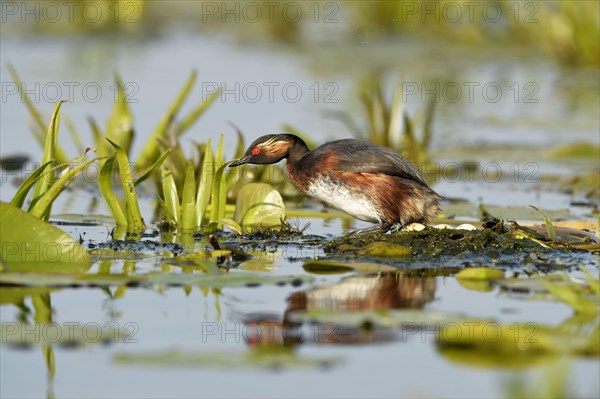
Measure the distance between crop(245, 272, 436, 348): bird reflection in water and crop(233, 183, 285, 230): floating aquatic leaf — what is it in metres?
1.71

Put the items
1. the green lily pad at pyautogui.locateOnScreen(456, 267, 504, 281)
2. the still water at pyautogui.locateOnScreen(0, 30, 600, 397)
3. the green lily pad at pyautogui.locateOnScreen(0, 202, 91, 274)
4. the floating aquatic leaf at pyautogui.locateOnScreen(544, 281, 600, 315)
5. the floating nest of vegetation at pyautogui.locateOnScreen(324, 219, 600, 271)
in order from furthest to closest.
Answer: the floating nest of vegetation at pyautogui.locateOnScreen(324, 219, 600, 271) < the green lily pad at pyautogui.locateOnScreen(456, 267, 504, 281) < the green lily pad at pyautogui.locateOnScreen(0, 202, 91, 274) < the floating aquatic leaf at pyautogui.locateOnScreen(544, 281, 600, 315) < the still water at pyautogui.locateOnScreen(0, 30, 600, 397)

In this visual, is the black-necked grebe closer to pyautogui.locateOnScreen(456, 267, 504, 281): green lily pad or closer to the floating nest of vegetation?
the floating nest of vegetation

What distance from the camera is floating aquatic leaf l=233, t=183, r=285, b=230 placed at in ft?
28.9

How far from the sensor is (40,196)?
7695 mm

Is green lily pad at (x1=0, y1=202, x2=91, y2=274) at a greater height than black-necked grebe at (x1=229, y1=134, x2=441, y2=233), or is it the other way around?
black-necked grebe at (x1=229, y1=134, x2=441, y2=233)

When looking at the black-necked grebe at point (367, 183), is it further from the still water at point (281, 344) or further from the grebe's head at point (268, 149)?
the still water at point (281, 344)

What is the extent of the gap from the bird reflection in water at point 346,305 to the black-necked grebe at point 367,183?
1158 mm

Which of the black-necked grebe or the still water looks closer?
the still water

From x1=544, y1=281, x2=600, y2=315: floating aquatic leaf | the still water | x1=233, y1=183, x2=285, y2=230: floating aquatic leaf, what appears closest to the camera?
the still water

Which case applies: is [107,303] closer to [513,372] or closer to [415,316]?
[415,316]

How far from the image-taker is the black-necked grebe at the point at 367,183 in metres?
8.31

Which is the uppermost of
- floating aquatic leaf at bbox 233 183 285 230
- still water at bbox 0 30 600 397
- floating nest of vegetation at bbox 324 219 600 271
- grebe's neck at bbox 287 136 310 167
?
grebe's neck at bbox 287 136 310 167

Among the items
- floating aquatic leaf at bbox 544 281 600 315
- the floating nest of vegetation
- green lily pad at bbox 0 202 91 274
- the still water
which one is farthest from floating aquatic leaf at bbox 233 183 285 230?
floating aquatic leaf at bbox 544 281 600 315

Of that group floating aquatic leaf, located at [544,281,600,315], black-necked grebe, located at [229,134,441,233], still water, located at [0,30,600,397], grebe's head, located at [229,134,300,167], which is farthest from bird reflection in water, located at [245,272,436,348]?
grebe's head, located at [229,134,300,167]
